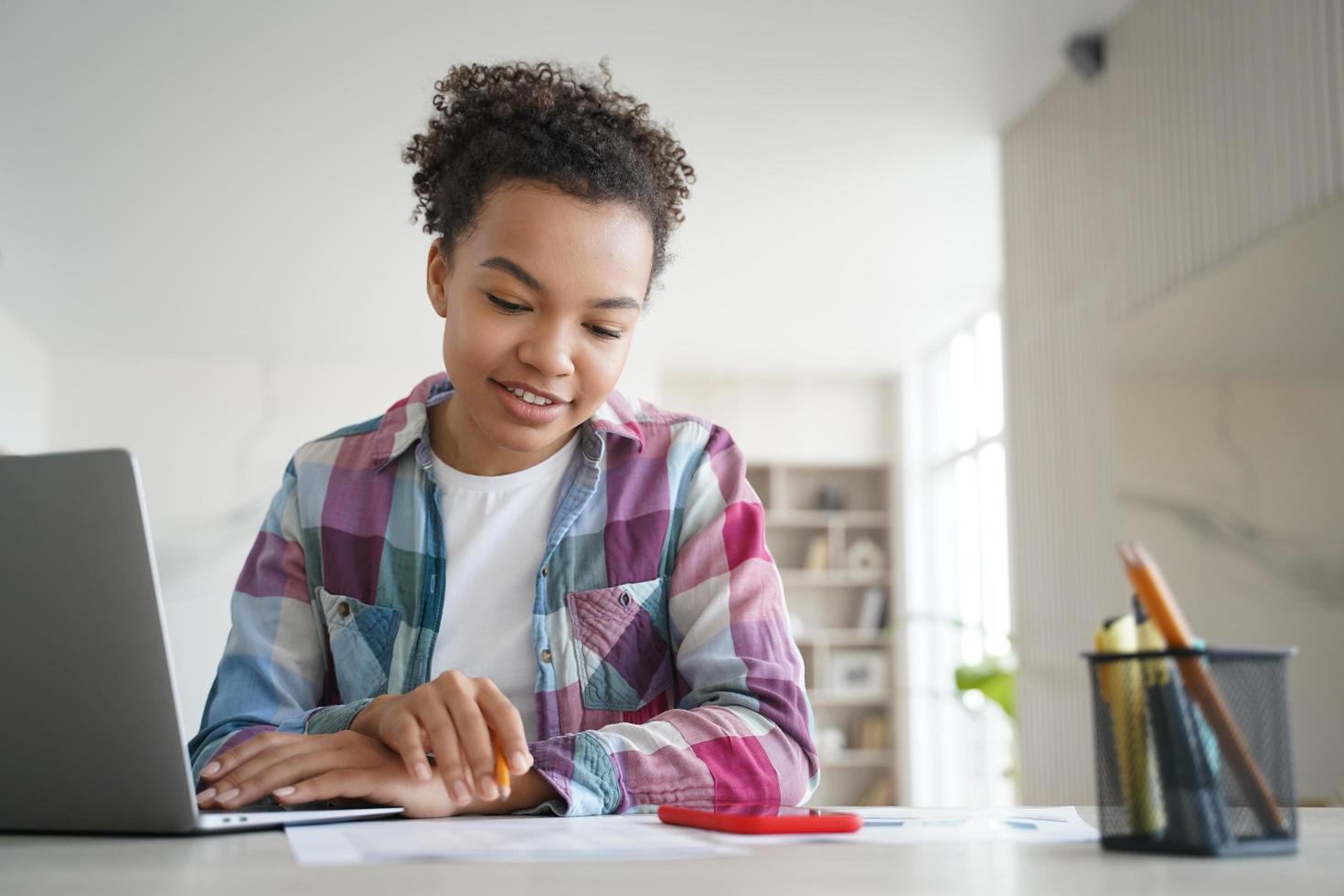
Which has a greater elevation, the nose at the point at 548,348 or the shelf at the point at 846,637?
the nose at the point at 548,348

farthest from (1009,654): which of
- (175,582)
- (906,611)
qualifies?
(175,582)

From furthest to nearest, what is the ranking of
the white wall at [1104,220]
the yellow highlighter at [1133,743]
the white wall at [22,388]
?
the white wall at [22,388] → the white wall at [1104,220] → the yellow highlighter at [1133,743]

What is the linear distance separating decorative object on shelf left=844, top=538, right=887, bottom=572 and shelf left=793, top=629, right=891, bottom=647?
384 millimetres

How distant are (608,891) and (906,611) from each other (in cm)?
725

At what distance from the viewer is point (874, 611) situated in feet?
25.6

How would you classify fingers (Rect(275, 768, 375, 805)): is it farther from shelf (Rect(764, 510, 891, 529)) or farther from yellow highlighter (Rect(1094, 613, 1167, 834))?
shelf (Rect(764, 510, 891, 529))

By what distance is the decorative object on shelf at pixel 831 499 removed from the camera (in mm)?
7961

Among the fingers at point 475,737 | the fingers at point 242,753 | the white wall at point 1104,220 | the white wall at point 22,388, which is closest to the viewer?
the fingers at point 475,737

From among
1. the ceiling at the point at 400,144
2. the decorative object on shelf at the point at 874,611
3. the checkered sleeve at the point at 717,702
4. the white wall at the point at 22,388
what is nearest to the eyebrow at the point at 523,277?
the checkered sleeve at the point at 717,702

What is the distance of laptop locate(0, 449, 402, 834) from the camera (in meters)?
0.68

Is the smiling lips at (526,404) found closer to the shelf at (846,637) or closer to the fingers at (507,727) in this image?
the fingers at (507,727)

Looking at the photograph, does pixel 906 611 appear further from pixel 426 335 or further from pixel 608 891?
pixel 608 891

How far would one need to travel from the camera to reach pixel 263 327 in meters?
6.75

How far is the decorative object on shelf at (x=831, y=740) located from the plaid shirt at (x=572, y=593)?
6.67 metres
